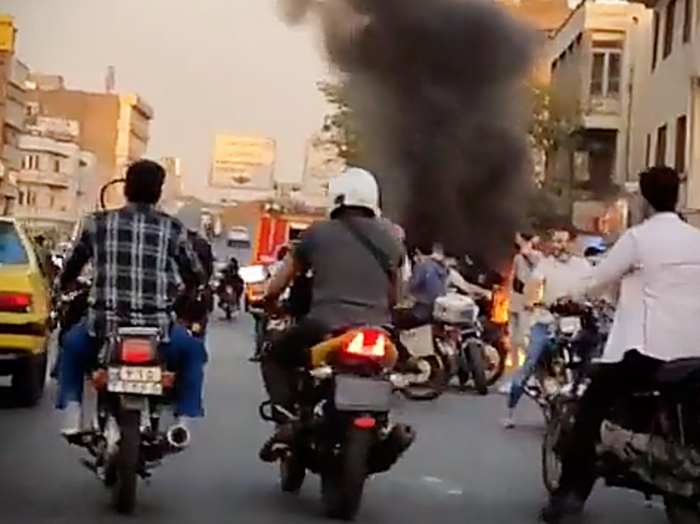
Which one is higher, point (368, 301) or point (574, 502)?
point (368, 301)

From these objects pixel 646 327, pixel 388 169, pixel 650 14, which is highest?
pixel 650 14

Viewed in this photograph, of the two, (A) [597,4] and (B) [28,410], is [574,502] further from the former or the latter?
(A) [597,4]

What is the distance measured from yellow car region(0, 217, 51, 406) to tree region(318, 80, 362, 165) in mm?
20455

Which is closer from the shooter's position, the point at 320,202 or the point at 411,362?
the point at 411,362

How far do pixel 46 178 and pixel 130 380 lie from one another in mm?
104435

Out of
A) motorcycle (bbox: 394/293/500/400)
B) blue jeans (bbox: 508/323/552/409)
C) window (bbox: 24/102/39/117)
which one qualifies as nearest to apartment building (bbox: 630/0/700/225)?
motorcycle (bbox: 394/293/500/400)

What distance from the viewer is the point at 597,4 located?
46.6m

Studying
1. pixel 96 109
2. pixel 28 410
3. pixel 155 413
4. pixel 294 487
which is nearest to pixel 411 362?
pixel 28 410

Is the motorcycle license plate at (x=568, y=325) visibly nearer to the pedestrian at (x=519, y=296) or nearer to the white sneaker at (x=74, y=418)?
the pedestrian at (x=519, y=296)

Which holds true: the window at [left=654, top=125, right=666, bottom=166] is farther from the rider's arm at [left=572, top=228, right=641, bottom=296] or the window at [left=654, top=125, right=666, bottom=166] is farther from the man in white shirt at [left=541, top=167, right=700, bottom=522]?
the rider's arm at [left=572, top=228, right=641, bottom=296]

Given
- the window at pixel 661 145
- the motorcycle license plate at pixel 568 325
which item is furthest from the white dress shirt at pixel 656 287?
the window at pixel 661 145

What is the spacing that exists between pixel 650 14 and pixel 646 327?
35.4 m

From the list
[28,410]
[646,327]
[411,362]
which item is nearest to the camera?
[646,327]

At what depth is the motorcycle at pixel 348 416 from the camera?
345 inches
